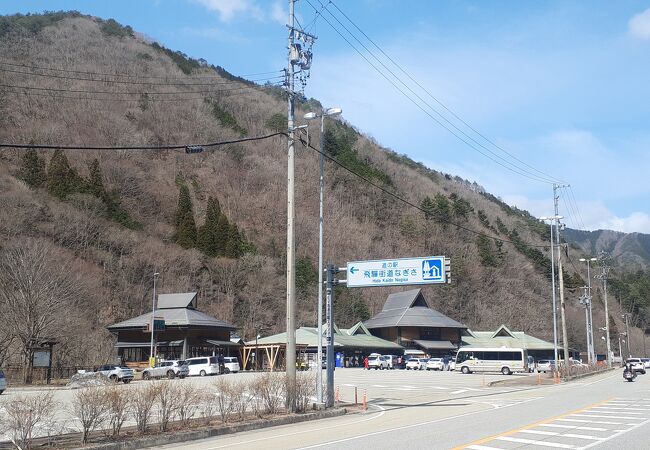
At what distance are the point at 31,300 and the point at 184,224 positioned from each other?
54553 millimetres

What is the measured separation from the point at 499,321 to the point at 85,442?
108170mm

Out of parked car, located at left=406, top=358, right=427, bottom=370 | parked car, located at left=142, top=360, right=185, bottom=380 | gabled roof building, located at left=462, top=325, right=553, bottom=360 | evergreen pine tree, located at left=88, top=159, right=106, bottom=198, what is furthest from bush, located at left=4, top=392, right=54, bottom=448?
evergreen pine tree, located at left=88, top=159, right=106, bottom=198

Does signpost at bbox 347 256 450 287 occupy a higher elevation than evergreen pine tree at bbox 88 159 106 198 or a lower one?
lower

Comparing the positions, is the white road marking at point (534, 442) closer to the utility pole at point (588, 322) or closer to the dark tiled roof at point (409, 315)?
the utility pole at point (588, 322)

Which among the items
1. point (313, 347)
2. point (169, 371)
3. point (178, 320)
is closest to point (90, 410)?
point (169, 371)

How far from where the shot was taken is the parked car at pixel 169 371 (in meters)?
49.0

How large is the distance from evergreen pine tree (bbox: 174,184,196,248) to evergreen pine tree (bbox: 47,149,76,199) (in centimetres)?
1635

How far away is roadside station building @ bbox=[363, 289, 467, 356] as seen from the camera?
3356 inches

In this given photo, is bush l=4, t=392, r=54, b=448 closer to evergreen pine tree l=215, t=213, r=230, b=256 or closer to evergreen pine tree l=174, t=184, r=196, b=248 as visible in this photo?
evergreen pine tree l=174, t=184, r=196, b=248

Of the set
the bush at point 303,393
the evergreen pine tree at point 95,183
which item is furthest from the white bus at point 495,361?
the evergreen pine tree at point 95,183

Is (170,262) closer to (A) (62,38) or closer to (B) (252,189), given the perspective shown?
(B) (252,189)

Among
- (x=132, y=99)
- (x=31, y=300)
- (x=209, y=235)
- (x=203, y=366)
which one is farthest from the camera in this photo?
(x=132, y=99)

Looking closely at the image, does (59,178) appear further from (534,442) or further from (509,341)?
(534,442)

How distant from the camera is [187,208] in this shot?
98.4 m
